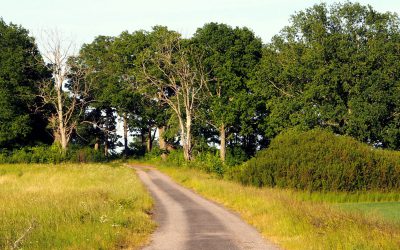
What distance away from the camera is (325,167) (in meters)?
35.0

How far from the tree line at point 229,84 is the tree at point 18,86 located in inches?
6.0

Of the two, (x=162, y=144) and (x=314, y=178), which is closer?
(x=314, y=178)

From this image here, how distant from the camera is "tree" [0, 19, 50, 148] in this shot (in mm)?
64750

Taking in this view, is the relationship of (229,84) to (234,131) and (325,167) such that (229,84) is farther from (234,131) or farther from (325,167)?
(325,167)

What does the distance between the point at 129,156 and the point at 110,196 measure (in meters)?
54.1

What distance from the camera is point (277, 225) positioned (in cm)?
1736

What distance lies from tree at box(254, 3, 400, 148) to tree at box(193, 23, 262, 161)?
5068 mm

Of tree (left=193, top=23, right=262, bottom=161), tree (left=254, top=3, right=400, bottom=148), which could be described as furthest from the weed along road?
tree (left=193, top=23, right=262, bottom=161)

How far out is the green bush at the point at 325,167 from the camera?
1368 inches

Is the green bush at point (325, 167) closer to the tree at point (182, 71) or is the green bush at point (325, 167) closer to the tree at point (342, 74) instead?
the tree at point (342, 74)

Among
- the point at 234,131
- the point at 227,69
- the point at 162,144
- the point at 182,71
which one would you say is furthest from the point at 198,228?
the point at 162,144

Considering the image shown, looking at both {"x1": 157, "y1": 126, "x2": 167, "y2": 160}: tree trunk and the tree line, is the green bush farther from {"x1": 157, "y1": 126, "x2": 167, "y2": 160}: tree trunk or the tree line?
{"x1": 157, "y1": 126, "x2": 167, "y2": 160}: tree trunk

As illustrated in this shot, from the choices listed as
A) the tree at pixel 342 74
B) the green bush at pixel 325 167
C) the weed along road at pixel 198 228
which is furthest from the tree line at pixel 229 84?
the weed along road at pixel 198 228

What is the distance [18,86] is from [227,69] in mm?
30260
